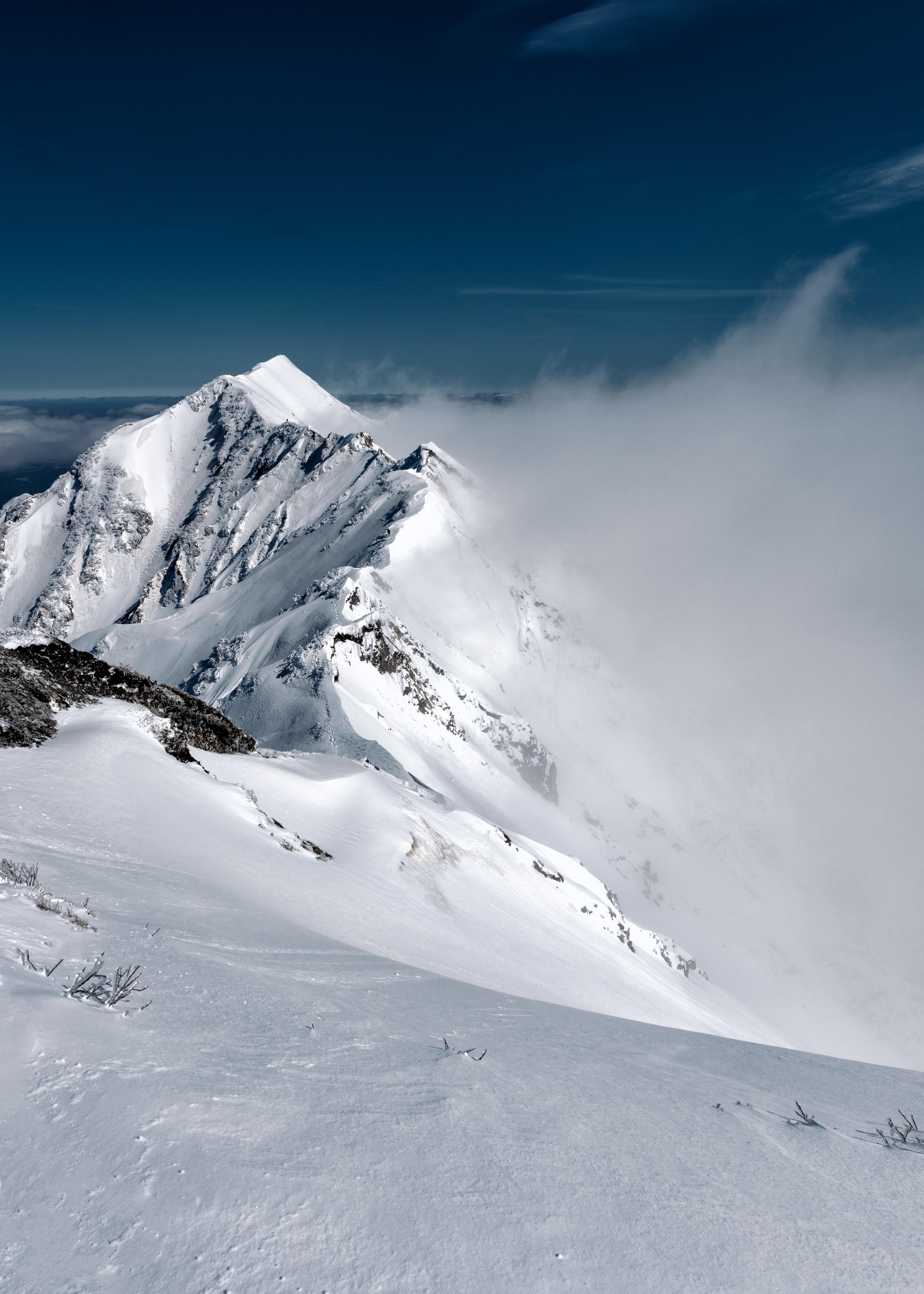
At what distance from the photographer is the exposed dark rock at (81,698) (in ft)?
44.3

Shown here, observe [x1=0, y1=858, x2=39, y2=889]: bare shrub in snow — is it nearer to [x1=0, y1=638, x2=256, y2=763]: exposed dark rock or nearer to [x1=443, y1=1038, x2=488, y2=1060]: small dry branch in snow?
[x1=443, y1=1038, x2=488, y2=1060]: small dry branch in snow

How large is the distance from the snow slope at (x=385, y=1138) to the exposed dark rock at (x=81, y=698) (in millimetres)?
7377

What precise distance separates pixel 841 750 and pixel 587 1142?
209 meters

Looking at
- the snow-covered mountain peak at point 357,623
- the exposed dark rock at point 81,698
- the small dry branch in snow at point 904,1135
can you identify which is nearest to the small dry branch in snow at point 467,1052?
the small dry branch in snow at point 904,1135

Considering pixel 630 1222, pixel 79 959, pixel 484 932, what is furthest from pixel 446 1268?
pixel 484 932

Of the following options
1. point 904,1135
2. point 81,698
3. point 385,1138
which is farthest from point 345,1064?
point 81,698

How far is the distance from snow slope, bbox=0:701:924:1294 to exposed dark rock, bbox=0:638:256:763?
7.38 metres

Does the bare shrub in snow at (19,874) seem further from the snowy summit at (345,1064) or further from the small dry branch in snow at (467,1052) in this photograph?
the small dry branch in snow at (467,1052)

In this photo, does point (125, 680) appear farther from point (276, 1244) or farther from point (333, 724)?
point (333, 724)

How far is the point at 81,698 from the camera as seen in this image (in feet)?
54.3

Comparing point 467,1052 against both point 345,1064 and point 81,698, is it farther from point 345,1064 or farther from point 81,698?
point 81,698

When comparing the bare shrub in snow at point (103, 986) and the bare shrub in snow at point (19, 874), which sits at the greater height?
the bare shrub in snow at point (103, 986)

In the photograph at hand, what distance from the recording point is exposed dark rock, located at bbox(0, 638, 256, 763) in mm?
13492

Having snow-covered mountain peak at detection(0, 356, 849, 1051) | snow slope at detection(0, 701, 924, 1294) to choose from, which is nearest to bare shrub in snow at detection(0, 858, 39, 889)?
snow slope at detection(0, 701, 924, 1294)
